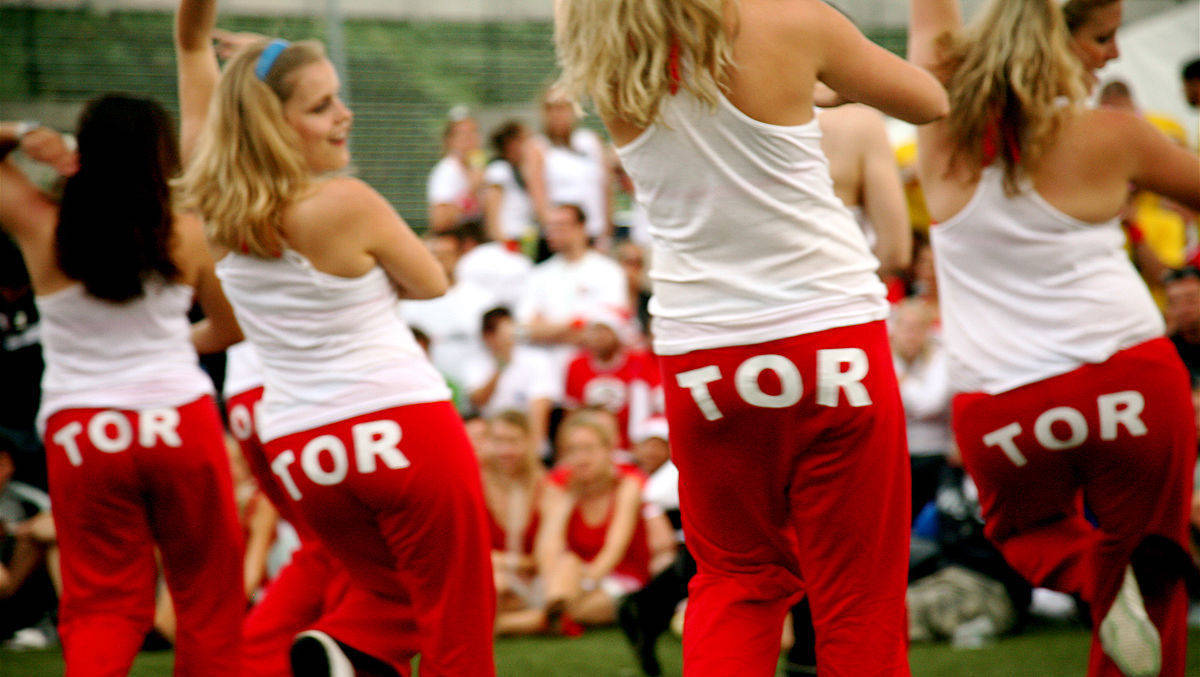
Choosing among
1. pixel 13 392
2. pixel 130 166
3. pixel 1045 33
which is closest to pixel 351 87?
pixel 13 392

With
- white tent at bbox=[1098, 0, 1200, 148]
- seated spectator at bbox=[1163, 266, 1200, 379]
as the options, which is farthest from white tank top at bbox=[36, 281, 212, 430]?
white tent at bbox=[1098, 0, 1200, 148]

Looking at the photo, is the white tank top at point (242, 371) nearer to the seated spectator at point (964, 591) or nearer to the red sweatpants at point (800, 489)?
the red sweatpants at point (800, 489)

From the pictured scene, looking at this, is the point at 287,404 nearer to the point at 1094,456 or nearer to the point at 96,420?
the point at 96,420

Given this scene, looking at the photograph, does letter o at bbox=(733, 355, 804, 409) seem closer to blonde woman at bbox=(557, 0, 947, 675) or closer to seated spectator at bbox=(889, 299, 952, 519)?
blonde woman at bbox=(557, 0, 947, 675)

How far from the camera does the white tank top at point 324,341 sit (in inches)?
127

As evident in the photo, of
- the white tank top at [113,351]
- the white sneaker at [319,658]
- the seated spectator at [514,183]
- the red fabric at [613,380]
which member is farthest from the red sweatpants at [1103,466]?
the seated spectator at [514,183]

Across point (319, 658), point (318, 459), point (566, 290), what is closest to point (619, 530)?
point (566, 290)

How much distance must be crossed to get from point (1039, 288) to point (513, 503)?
13.8 feet

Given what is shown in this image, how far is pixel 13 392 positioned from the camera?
6.65 metres

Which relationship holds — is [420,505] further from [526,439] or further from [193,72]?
[526,439]

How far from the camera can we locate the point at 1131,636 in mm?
3119

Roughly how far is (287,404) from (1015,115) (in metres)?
1.88

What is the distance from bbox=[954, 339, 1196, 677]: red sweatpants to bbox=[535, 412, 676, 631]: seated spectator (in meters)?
3.37

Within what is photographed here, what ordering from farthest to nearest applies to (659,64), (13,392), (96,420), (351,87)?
(351,87)
(13,392)
(96,420)
(659,64)
